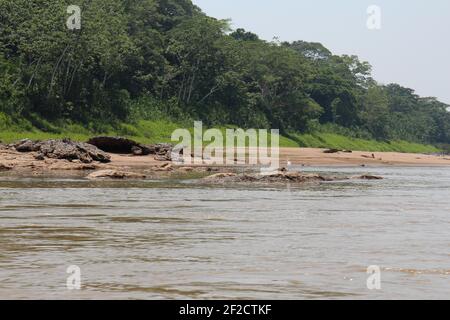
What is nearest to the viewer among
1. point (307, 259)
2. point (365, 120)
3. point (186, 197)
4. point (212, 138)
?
point (307, 259)

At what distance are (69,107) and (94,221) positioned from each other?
2030 inches

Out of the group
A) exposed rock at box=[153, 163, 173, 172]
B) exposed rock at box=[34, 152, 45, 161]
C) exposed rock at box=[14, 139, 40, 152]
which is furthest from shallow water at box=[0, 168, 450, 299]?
exposed rock at box=[14, 139, 40, 152]

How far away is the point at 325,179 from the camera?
37.9 meters

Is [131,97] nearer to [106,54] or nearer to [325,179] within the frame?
[106,54]

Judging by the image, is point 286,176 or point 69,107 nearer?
point 286,176

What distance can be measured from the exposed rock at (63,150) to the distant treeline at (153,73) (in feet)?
58.3

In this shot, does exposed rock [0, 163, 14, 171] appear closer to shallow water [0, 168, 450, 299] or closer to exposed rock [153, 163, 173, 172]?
exposed rock [153, 163, 173, 172]

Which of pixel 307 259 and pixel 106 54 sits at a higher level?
pixel 106 54

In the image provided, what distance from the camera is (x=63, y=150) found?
43656mm

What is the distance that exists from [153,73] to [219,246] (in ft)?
249

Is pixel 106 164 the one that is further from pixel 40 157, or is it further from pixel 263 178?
pixel 263 178

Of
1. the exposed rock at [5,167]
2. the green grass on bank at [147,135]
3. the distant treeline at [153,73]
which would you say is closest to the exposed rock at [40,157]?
the exposed rock at [5,167]

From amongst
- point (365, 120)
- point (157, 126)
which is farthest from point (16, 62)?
point (365, 120)

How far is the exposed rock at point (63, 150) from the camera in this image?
43.5 m
